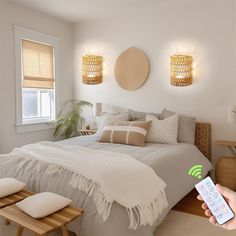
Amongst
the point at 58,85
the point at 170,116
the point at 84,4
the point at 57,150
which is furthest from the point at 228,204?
the point at 58,85

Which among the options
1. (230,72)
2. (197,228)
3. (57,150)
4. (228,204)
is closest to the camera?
(228,204)

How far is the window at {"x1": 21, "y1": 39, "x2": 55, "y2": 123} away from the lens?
410 cm

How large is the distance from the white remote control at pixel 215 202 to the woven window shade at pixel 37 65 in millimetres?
3574

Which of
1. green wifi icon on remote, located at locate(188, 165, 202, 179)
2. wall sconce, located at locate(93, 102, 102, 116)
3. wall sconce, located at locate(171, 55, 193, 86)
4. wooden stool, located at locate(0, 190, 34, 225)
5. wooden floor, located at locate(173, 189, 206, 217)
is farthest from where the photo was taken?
wall sconce, located at locate(93, 102, 102, 116)

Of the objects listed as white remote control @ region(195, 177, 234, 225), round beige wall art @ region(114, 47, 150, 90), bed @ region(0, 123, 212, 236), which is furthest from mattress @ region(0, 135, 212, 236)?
round beige wall art @ region(114, 47, 150, 90)

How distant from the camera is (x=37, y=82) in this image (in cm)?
429

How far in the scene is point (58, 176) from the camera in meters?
2.18

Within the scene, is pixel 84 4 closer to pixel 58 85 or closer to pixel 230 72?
pixel 58 85

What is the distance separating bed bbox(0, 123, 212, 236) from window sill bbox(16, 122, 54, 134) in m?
1.02

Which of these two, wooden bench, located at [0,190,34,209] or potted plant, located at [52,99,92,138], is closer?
wooden bench, located at [0,190,34,209]

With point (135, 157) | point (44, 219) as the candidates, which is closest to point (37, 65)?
point (135, 157)

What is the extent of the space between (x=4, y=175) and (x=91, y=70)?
241 cm

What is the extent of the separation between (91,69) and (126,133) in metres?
1.62

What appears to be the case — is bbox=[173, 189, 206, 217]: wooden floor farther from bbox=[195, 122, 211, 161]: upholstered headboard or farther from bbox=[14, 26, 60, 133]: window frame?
bbox=[14, 26, 60, 133]: window frame
